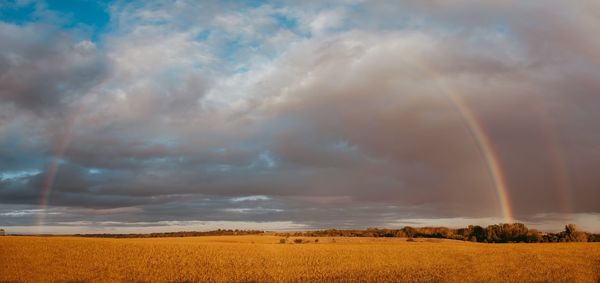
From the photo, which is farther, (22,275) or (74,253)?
(74,253)

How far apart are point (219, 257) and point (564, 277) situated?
33494 millimetres

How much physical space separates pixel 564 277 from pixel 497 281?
19.6ft

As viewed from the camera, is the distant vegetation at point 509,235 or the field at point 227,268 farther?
the distant vegetation at point 509,235

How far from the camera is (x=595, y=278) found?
3425cm

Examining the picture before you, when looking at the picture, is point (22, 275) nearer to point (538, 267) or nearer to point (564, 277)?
point (564, 277)

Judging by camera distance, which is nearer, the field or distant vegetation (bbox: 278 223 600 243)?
the field

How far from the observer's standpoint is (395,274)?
37.7 meters

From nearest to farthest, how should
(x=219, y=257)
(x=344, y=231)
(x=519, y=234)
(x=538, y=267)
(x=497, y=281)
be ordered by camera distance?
1. (x=497, y=281)
2. (x=538, y=267)
3. (x=219, y=257)
4. (x=519, y=234)
5. (x=344, y=231)

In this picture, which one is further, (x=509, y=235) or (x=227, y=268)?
(x=509, y=235)

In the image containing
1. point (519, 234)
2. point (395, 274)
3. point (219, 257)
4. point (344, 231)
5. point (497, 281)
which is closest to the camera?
point (497, 281)

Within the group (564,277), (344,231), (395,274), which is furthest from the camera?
(344,231)

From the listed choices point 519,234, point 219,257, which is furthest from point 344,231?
point 219,257

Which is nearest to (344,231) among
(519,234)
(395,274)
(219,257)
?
(519,234)

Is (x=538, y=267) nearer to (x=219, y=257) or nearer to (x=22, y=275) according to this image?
Result: (x=219, y=257)
